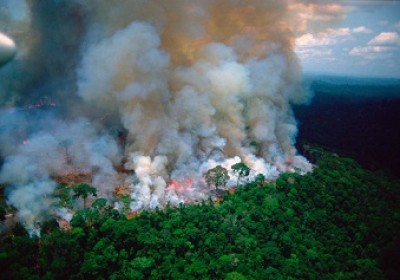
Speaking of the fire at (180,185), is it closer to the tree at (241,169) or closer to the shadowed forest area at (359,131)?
the tree at (241,169)

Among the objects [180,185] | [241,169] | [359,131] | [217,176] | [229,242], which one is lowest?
[229,242]

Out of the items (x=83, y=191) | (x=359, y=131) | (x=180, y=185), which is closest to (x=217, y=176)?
(x=180, y=185)

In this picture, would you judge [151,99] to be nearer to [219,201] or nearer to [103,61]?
[103,61]

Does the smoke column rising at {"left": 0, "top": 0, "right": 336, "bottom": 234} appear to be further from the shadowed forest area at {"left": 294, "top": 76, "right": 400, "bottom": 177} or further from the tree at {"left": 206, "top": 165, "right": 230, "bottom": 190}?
the shadowed forest area at {"left": 294, "top": 76, "right": 400, "bottom": 177}

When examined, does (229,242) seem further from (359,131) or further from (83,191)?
(359,131)

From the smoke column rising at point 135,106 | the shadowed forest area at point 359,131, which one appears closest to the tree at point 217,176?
the smoke column rising at point 135,106

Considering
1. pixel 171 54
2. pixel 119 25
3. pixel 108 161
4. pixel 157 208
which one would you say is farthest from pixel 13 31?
pixel 157 208

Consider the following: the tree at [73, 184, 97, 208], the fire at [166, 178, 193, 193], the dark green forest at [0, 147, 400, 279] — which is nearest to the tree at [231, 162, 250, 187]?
the dark green forest at [0, 147, 400, 279]

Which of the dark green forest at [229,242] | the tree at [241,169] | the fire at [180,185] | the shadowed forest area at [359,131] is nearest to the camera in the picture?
the dark green forest at [229,242]
